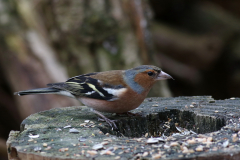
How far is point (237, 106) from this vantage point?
437 cm

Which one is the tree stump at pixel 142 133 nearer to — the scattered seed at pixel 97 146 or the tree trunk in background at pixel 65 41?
the scattered seed at pixel 97 146

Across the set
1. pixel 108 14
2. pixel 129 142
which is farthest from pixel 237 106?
pixel 108 14

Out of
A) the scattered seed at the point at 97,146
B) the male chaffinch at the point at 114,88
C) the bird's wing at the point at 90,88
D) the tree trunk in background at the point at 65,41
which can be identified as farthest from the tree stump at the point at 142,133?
the tree trunk in background at the point at 65,41

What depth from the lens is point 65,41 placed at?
7.84 metres

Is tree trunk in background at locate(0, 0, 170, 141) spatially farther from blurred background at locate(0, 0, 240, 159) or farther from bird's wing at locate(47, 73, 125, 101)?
bird's wing at locate(47, 73, 125, 101)

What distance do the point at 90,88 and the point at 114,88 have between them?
1.16 feet

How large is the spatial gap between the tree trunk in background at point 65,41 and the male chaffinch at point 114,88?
2769mm

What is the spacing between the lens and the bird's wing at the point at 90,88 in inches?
175

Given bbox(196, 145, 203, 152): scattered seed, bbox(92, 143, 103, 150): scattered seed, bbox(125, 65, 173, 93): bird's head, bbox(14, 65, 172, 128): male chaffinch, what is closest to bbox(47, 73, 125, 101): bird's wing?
bbox(14, 65, 172, 128): male chaffinch

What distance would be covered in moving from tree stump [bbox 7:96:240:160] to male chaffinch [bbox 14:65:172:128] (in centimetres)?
17

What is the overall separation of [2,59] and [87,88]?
3.80m

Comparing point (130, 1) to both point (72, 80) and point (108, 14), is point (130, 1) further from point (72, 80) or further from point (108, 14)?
point (72, 80)

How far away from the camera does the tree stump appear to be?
2973 millimetres

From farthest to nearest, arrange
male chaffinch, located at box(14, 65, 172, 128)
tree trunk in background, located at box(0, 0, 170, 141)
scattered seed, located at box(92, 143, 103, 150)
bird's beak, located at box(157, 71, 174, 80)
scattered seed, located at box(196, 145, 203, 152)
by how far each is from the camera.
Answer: tree trunk in background, located at box(0, 0, 170, 141)
bird's beak, located at box(157, 71, 174, 80)
male chaffinch, located at box(14, 65, 172, 128)
scattered seed, located at box(92, 143, 103, 150)
scattered seed, located at box(196, 145, 203, 152)
